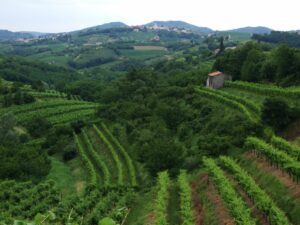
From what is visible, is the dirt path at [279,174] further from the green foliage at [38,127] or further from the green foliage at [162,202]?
the green foliage at [38,127]

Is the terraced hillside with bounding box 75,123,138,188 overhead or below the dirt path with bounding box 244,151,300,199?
below

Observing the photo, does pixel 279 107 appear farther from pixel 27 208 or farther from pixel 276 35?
pixel 276 35

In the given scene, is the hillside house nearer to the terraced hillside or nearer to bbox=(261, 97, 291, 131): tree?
the terraced hillside

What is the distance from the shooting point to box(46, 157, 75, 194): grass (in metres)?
49.2

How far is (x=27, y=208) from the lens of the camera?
37844mm

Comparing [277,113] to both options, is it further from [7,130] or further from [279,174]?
[7,130]

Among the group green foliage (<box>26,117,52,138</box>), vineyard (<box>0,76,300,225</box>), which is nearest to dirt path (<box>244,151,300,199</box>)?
vineyard (<box>0,76,300,225</box>)

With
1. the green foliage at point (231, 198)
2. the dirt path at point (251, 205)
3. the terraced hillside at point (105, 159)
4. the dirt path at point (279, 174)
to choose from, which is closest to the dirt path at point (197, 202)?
the green foliage at point (231, 198)

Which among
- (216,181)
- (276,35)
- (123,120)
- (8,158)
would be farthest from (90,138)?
(276,35)

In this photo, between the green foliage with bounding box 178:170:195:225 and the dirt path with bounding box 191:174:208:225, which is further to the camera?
the dirt path with bounding box 191:174:208:225

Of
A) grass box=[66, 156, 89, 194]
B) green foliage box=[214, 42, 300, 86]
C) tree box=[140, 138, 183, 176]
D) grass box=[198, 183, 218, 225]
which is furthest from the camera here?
green foliage box=[214, 42, 300, 86]

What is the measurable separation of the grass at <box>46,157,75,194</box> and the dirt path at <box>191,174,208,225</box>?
1865 centimetres

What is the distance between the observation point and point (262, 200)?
24516mm

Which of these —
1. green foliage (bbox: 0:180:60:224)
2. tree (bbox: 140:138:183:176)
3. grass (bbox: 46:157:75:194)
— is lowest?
grass (bbox: 46:157:75:194)
